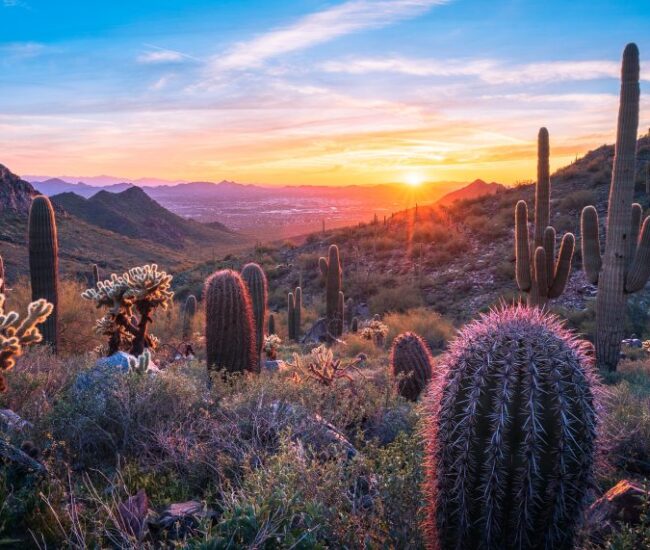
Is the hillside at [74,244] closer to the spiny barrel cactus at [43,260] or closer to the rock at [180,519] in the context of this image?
the spiny barrel cactus at [43,260]

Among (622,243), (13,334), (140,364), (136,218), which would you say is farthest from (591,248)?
(136,218)

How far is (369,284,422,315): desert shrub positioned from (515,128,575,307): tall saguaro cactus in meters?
10.9

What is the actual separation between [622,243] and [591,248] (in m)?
1.00

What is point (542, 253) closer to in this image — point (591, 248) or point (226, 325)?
point (591, 248)

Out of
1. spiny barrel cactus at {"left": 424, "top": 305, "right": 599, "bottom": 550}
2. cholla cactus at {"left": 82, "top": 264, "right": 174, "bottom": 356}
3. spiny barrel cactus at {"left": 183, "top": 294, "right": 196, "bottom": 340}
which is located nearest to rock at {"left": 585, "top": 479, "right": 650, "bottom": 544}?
spiny barrel cactus at {"left": 424, "top": 305, "right": 599, "bottom": 550}

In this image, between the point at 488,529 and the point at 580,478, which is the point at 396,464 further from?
the point at 580,478

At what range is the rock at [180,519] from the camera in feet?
11.4

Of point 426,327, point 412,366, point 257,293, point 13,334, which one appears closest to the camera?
point 13,334

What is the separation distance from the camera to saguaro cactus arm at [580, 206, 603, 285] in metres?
12.1

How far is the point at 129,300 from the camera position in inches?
314

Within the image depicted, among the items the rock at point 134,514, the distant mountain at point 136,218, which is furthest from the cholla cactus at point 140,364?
the distant mountain at point 136,218

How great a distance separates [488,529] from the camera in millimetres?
3145

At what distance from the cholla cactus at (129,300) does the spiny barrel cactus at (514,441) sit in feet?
18.1

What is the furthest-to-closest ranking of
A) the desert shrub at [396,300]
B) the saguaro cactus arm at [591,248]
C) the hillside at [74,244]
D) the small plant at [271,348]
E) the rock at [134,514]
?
the hillside at [74,244] < the desert shrub at [396,300] < the small plant at [271,348] < the saguaro cactus arm at [591,248] < the rock at [134,514]
